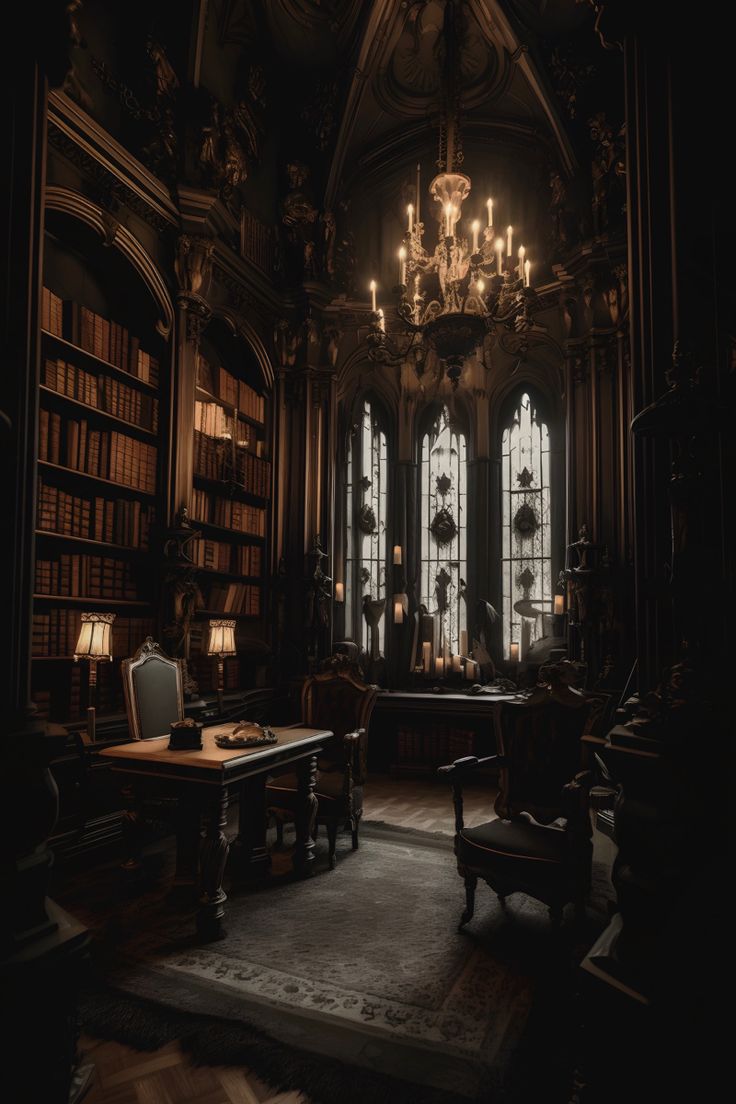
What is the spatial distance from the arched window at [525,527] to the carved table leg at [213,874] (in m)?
4.15

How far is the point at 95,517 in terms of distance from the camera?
4414 millimetres

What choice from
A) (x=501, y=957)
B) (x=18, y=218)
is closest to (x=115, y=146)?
(x=18, y=218)

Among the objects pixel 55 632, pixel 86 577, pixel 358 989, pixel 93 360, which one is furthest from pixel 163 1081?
pixel 93 360

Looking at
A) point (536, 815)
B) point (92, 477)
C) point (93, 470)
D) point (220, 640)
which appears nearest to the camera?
point (536, 815)

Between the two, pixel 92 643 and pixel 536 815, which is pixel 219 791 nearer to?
pixel 92 643

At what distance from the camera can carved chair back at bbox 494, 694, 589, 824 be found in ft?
10.7

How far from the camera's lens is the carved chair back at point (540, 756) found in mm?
3254

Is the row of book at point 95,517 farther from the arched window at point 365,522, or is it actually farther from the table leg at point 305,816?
the arched window at point 365,522

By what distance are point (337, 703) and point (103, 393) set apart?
260 cm

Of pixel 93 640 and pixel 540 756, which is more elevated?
pixel 93 640

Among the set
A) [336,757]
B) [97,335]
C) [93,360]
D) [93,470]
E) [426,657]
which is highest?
[97,335]

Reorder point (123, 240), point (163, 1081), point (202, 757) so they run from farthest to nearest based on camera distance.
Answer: point (123, 240) < point (202, 757) < point (163, 1081)

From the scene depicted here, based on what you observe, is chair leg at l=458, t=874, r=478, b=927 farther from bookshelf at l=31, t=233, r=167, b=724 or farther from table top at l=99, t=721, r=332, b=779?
bookshelf at l=31, t=233, r=167, b=724

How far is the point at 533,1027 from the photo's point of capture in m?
2.22
